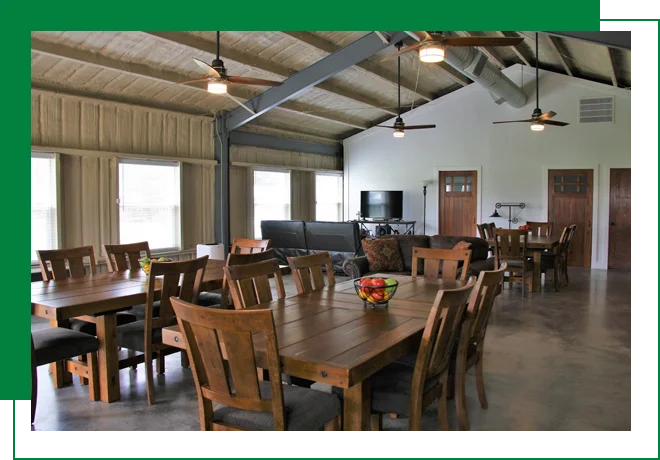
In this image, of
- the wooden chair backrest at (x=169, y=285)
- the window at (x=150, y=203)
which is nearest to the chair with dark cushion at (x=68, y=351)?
the wooden chair backrest at (x=169, y=285)

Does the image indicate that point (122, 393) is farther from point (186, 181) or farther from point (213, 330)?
point (186, 181)

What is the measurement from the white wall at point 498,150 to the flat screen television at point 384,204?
25cm

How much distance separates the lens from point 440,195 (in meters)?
11.8

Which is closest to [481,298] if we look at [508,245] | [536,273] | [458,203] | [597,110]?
[508,245]

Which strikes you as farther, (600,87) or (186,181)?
(600,87)

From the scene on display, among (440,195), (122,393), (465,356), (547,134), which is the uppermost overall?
(547,134)

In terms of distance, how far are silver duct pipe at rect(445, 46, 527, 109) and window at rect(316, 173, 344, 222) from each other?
13.6 feet

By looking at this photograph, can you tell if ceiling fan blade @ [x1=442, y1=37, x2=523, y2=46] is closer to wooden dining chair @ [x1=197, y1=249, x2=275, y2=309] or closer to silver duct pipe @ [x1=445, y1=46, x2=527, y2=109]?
wooden dining chair @ [x1=197, y1=249, x2=275, y2=309]

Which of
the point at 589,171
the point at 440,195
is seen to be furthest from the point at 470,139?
the point at 589,171

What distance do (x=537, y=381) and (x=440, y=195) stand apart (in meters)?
8.18

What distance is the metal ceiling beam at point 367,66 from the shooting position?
7516mm

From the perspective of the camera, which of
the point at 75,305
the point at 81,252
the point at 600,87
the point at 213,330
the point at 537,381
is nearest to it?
the point at 213,330

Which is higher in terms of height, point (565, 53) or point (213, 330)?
point (565, 53)

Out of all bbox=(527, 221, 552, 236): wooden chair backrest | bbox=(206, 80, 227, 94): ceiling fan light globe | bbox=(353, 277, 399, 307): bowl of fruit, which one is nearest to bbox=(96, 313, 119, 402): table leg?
bbox=(353, 277, 399, 307): bowl of fruit
